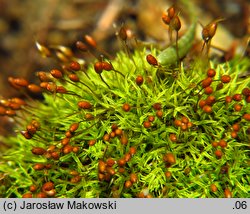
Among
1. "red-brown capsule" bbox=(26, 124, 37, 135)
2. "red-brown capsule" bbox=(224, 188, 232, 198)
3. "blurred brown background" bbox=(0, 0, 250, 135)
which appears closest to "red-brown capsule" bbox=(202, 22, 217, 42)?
"red-brown capsule" bbox=(224, 188, 232, 198)

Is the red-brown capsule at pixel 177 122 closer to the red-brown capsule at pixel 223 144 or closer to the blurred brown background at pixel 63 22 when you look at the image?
the red-brown capsule at pixel 223 144

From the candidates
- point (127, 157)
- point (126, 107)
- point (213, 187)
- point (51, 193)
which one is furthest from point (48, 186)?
point (213, 187)

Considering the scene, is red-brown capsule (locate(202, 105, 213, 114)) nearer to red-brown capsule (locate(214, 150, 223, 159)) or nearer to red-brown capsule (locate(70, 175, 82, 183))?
red-brown capsule (locate(214, 150, 223, 159))

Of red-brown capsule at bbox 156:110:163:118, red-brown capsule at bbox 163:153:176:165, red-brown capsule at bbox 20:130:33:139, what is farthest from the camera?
red-brown capsule at bbox 20:130:33:139

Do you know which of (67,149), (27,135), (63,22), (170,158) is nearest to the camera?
(170,158)

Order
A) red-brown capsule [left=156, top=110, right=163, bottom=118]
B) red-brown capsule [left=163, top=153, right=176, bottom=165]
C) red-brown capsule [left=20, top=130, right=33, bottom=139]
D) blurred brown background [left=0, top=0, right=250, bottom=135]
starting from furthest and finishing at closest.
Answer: blurred brown background [left=0, top=0, right=250, bottom=135], red-brown capsule [left=20, top=130, right=33, bottom=139], red-brown capsule [left=156, top=110, right=163, bottom=118], red-brown capsule [left=163, top=153, right=176, bottom=165]

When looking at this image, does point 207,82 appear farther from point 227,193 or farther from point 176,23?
point 227,193

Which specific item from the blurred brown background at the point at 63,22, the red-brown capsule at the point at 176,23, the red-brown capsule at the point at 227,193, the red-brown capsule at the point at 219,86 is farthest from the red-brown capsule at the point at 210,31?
the blurred brown background at the point at 63,22

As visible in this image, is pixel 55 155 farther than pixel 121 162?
Yes

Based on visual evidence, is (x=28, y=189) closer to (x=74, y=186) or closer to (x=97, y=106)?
(x=74, y=186)
